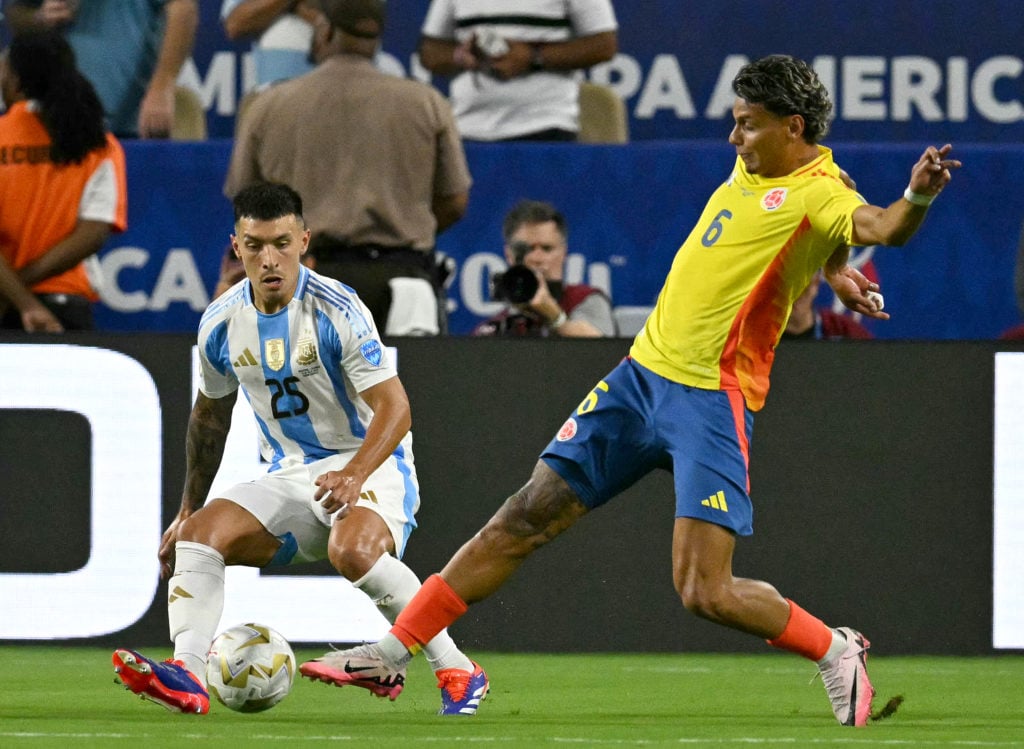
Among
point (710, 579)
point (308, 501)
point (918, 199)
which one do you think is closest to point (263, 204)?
point (308, 501)

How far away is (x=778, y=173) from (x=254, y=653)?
6.53 ft

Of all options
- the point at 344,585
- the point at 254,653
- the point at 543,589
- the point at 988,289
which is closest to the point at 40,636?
the point at 344,585

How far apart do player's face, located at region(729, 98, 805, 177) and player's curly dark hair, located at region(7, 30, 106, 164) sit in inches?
136

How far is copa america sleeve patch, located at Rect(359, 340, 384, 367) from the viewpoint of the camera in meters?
5.96

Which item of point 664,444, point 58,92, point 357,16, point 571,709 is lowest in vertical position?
point 571,709

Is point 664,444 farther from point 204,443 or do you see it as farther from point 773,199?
point 204,443

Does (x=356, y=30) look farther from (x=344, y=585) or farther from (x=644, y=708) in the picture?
(x=644, y=708)

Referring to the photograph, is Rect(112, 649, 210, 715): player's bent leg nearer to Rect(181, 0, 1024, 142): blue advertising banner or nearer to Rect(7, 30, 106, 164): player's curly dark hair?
Rect(7, 30, 106, 164): player's curly dark hair

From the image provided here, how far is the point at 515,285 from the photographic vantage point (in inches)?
312

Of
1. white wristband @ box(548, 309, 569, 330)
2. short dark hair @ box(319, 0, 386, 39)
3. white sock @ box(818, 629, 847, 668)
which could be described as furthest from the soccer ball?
short dark hair @ box(319, 0, 386, 39)

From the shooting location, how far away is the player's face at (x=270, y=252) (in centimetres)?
592

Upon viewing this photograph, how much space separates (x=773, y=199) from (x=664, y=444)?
0.75 metres

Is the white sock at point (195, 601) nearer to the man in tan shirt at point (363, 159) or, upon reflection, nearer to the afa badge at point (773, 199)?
the afa badge at point (773, 199)

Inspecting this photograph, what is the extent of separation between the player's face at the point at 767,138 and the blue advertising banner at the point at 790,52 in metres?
4.68
